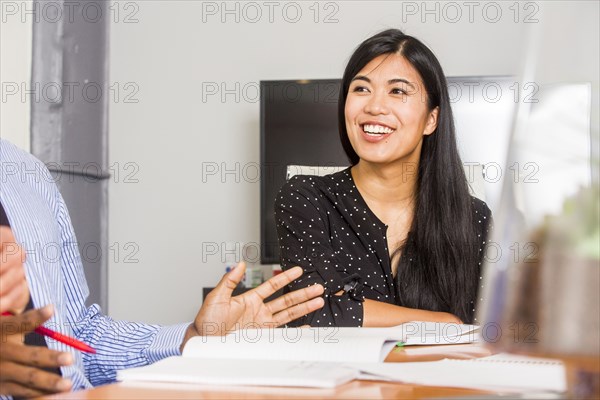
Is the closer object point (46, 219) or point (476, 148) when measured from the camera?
point (46, 219)

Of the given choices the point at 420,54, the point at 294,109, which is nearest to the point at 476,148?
the point at 294,109

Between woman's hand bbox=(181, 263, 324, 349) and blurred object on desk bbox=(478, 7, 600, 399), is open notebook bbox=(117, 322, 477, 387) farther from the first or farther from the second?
blurred object on desk bbox=(478, 7, 600, 399)

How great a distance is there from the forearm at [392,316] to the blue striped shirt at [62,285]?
74cm

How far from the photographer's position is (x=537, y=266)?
0.50 m

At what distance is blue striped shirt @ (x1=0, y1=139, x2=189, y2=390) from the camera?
1.06m

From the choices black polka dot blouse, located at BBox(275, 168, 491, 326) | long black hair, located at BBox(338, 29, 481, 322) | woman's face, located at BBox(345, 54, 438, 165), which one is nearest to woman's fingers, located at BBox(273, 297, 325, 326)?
black polka dot blouse, located at BBox(275, 168, 491, 326)

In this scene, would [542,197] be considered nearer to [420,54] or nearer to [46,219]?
[46,219]

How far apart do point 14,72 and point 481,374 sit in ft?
9.79

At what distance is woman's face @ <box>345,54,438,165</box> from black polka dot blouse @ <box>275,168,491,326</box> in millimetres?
130

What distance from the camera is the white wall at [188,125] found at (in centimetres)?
380

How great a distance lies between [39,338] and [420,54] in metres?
1.51

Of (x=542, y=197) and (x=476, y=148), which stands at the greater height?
(x=476, y=148)

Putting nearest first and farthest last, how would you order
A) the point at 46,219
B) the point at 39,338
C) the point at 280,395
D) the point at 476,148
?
the point at 280,395
the point at 39,338
the point at 46,219
the point at 476,148
